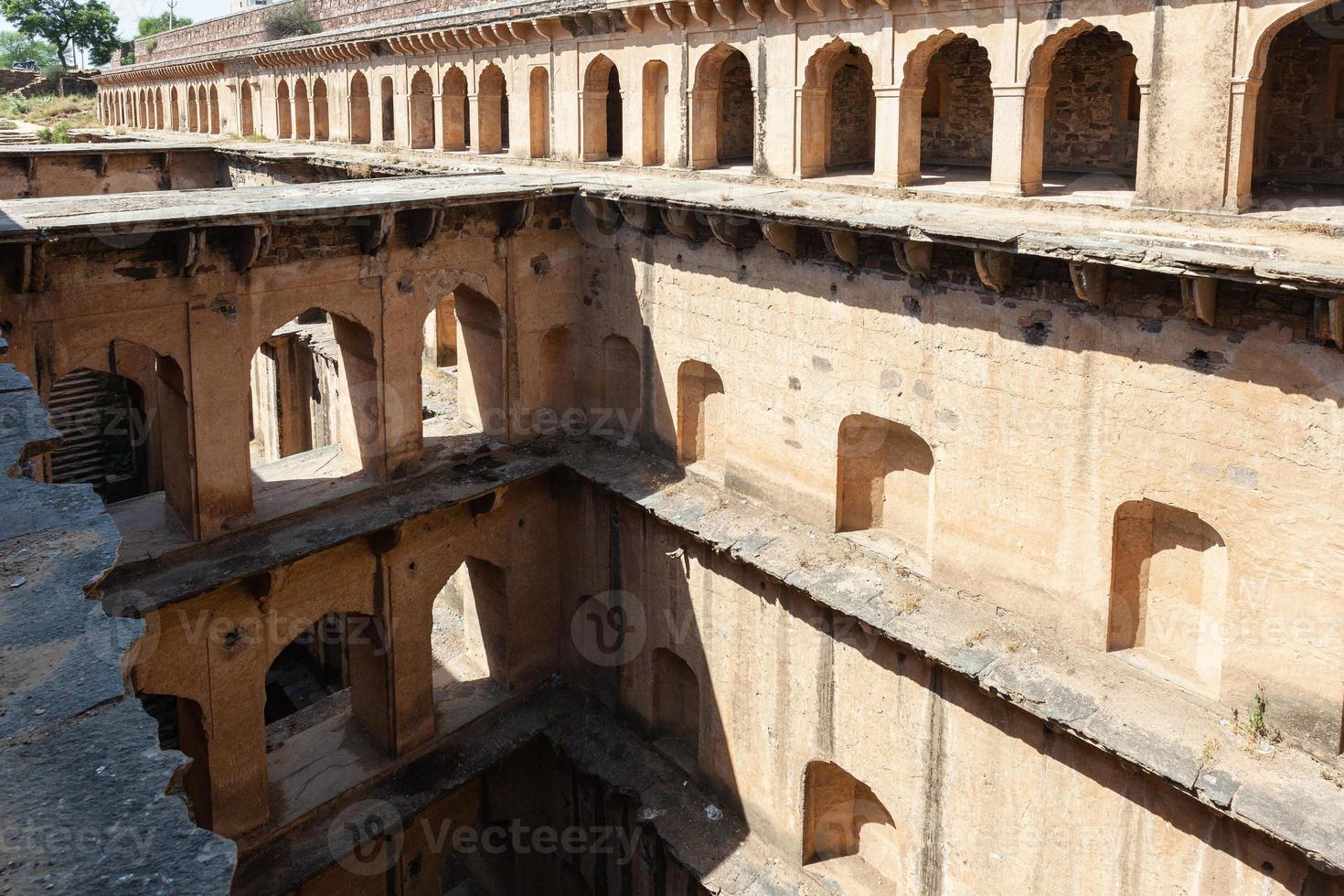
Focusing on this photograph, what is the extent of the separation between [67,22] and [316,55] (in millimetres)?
40899

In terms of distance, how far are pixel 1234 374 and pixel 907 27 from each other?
4.62m

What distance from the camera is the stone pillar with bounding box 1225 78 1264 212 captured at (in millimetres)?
7570

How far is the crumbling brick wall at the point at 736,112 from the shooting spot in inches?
522

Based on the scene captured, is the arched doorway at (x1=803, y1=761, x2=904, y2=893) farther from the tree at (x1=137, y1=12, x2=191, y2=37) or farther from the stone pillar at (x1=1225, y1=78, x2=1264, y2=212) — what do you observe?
the tree at (x1=137, y1=12, x2=191, y2=37)

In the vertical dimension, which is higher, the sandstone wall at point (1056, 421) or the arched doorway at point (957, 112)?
the arched doorway at point (957, 112)

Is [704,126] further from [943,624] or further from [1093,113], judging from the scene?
[943,624]

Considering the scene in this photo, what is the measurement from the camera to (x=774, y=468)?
10195 millimetres

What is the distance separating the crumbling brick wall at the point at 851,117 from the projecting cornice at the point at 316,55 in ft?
29.1

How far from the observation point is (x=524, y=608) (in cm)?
1223

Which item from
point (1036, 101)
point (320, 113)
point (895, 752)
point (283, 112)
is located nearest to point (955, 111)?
point (1036, 101)

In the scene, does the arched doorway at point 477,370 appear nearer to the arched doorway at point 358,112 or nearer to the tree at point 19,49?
the arched doorway at point 358,112

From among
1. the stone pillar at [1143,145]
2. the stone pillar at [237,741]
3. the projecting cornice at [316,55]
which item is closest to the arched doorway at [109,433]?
the projecting cornice at [316,55]

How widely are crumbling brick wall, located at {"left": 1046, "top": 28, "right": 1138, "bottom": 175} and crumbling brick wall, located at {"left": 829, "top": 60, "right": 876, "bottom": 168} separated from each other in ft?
7.08

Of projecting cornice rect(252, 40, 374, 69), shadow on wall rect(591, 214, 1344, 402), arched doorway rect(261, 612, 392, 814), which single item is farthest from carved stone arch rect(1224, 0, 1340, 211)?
projecting cornice rect(252, 40, 374, 69)
